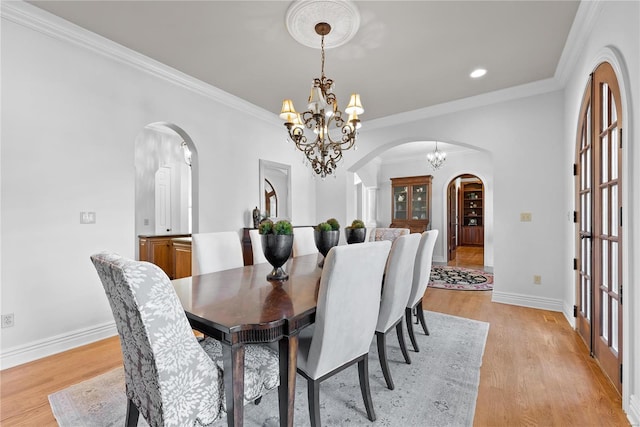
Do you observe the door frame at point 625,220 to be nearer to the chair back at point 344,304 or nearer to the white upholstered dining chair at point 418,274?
the white upholstered dining chair at point 418,274

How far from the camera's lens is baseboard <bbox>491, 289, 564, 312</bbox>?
11.1ft

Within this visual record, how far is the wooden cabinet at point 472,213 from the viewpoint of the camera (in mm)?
9977

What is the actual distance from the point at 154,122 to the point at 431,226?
19.7ft

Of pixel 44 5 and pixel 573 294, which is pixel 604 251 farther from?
pixel 44 5

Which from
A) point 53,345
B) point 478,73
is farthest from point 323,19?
point 53,345

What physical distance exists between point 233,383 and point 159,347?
1.04ft

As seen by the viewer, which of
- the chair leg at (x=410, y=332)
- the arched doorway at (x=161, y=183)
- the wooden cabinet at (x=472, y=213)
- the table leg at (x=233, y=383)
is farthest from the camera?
the wooden cabinet at (x=472, y=213)

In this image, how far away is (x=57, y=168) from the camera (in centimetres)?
237

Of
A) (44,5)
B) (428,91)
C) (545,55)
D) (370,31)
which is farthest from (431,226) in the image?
(44,5)

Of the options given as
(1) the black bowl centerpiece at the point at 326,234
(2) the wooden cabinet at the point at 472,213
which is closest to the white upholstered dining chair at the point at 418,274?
(1) the black bowl centerpiece at the point at 326,234

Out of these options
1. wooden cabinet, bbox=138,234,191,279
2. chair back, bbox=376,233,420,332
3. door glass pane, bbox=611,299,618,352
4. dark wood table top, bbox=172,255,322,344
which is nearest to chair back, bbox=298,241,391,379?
dark wood table top, bbox=172,255,322,344

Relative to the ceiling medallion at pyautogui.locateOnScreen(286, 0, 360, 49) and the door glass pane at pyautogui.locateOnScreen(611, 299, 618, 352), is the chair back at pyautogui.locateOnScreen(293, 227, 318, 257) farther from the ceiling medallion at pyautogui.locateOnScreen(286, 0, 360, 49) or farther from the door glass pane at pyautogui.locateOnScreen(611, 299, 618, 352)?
the door glass pane at pyautogui.locateOnScreen(611, 299, 618, 352)

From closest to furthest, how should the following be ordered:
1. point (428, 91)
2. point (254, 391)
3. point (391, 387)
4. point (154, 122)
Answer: point (254, 391) < point (391, 387) < point (154, 122) < point (428, 91)

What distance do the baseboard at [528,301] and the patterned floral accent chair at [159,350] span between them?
3.74 metres
